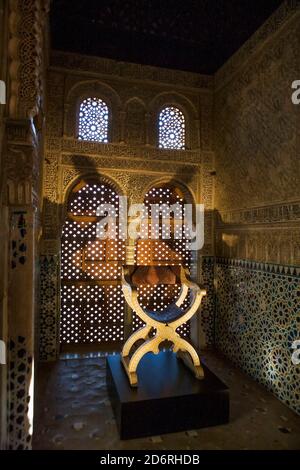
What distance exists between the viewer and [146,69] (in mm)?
4996

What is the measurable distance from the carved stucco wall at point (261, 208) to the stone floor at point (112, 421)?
295 millimetres

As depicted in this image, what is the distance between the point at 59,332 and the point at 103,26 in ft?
15.1

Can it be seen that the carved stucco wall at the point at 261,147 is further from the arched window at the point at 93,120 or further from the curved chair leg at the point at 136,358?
the arched window at the point at 93,120

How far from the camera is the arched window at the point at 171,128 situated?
5113mm

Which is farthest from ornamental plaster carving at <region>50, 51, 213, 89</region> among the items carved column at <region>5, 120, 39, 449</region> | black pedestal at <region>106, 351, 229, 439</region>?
black pedestal at <region>106, 351, 229, 439</region>

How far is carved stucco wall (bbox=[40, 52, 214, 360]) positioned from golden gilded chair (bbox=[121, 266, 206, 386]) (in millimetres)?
1534

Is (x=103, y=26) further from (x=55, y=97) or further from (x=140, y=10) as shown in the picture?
(x=55, y=97)

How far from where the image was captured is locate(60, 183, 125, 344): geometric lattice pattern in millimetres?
4824

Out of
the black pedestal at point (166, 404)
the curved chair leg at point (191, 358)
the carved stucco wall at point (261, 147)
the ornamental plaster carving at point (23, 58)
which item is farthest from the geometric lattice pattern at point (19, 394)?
the carved stucco wall at point (261, 147)

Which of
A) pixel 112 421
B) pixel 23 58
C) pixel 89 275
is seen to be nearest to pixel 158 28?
pixel 23 58

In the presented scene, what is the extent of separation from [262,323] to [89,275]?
277 cm

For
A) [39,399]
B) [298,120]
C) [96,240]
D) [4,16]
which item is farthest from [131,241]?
[4,16]

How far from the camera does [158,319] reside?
3.40 m

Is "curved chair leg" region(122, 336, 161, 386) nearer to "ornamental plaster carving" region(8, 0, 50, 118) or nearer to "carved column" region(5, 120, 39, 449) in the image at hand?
"carved column" region(5, 120, 39, 449)
